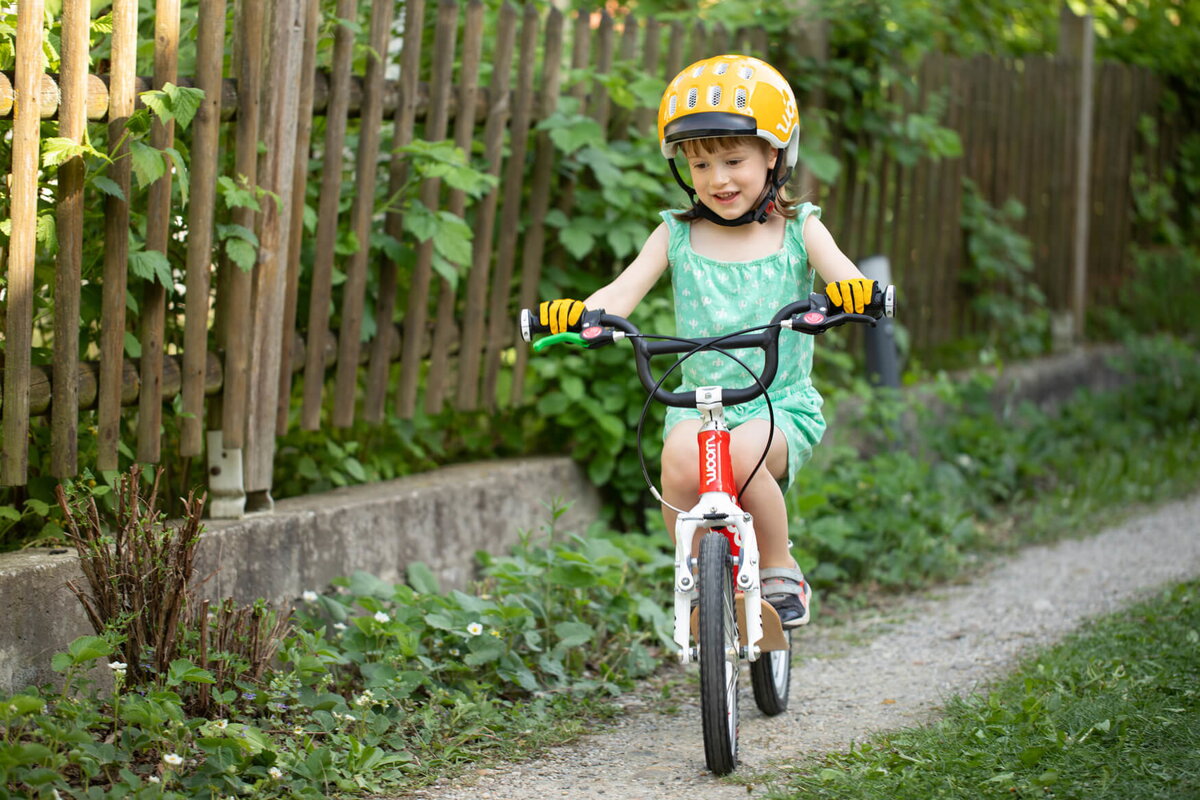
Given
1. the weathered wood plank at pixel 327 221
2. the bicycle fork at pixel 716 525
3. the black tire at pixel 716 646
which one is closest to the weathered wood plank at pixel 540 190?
the weathered wood plank at pixel 327 221

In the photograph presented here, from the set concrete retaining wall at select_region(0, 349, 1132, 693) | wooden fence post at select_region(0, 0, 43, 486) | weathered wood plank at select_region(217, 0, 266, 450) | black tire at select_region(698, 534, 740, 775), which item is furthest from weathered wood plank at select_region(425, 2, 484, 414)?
black tire at select_region(698, 534, 740, 775)

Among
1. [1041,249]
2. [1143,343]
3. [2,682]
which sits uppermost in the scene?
[1041,249]

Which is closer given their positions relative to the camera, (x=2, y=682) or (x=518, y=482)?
(x=2, y=682)

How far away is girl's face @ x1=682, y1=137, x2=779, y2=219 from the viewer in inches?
127

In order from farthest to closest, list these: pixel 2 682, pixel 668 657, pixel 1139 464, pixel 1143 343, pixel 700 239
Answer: pixel 1143 343, pixel 1139 464, pixel 668 657, pixel 700 239, pixel 2 682

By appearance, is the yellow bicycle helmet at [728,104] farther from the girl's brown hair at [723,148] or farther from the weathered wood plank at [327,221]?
the weathered wood plank at [327,221]

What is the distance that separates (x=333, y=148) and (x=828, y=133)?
2835 millimetres

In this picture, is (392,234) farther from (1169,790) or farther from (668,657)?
(1169,790)

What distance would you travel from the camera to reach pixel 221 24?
349cm

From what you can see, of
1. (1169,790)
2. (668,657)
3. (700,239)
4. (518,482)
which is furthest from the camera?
(518,482)

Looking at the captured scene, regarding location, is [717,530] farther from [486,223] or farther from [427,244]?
[486,223]

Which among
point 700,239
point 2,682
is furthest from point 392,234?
point 2,682

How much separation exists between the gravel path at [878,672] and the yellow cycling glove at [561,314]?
113 centimetres

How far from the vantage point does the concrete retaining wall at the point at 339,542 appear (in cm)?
306
